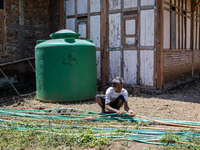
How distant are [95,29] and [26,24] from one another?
2991mm

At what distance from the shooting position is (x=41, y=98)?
7258mm

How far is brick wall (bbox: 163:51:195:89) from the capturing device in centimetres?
878

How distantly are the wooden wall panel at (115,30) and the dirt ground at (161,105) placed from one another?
2242 millimetres

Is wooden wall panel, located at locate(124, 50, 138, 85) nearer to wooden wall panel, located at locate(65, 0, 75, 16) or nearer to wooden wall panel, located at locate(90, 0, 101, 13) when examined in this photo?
wooden wall panel, located at locate(90, 0, 101, 13)

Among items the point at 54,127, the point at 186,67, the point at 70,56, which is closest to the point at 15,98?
the point at 70,56

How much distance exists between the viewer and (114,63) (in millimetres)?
9188

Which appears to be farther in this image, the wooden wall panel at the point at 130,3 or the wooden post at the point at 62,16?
the wooden post at the point at 62,16

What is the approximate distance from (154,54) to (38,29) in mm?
5318

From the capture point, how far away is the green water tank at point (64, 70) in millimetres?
6906

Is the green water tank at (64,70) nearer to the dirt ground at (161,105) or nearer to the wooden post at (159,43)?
the dirt ground at (161,105)

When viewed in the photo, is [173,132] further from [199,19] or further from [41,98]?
[199,19]

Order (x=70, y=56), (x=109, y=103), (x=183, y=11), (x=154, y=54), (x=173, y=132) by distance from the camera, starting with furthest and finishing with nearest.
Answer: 1. (x=183, y=11)
2. (x=154, y=54)
3. (x=70, y=56)
4. (x=109, y=103)
5. (x=173, y=132)

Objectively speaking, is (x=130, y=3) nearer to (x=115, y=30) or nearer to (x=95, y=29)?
(x=115, y=30)

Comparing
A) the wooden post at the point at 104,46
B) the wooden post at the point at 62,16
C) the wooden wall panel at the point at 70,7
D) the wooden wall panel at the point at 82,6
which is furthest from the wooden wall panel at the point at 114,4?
the wooden post at the point at 62,16
